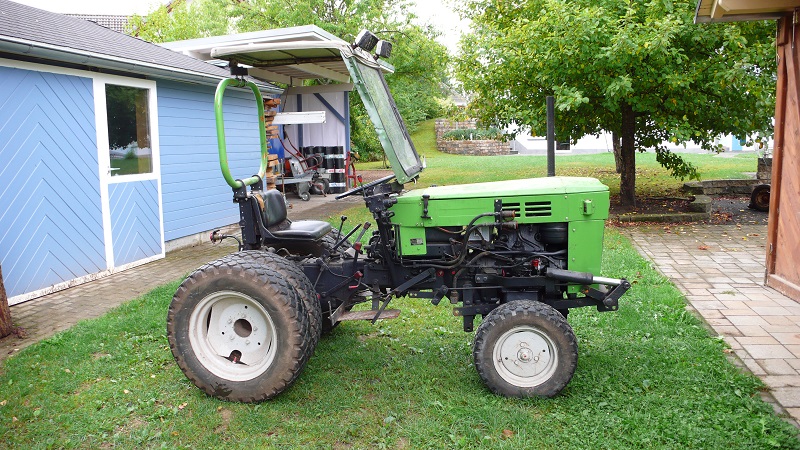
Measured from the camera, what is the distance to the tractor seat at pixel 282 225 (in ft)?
14.8

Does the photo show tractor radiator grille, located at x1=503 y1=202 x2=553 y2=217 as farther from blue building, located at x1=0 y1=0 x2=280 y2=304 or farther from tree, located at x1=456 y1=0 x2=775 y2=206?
tree, located at x1=456 y1=0 x2=775 y2=206

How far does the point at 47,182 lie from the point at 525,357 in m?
5.45

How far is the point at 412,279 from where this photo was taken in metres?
4.31

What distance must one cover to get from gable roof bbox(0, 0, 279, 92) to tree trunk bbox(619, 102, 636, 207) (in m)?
6.97

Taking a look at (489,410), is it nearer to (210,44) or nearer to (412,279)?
(412,279)

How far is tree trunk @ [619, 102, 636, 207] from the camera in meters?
11.5

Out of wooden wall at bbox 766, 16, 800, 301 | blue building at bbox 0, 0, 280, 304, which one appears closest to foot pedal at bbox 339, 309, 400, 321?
wooden wall at bbox 766, 16, 800, 301

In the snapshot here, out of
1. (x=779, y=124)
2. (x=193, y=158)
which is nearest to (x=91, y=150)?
(x=193, y=158)

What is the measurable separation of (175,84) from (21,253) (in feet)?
12.0

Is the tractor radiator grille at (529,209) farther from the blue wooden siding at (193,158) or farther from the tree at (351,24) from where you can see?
the tree at (351,24)

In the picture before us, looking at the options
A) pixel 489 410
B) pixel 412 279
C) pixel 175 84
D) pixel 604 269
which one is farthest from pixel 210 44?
pixel 489 410

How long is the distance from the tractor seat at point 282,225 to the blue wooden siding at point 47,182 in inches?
129

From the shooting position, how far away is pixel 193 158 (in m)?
9.62

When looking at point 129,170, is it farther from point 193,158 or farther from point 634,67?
point 634,67
